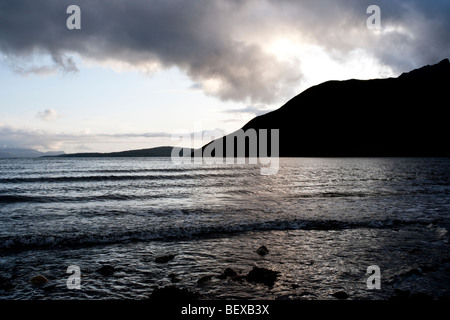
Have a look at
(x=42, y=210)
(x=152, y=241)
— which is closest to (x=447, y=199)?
(x=152, y=241)

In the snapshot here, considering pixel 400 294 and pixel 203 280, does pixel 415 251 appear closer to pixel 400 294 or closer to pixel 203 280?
pixel 400 294

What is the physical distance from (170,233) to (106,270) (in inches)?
193

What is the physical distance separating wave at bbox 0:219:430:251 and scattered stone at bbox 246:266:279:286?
16.6ft

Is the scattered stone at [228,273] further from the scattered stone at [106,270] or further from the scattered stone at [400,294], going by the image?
the scattered stone at [400,294]

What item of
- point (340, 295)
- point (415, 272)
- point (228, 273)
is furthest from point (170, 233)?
point (415, 272)

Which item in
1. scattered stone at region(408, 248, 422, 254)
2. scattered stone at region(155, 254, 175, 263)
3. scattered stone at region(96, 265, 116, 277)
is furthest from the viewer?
scattered stone at region(408, 248, 422, 254)

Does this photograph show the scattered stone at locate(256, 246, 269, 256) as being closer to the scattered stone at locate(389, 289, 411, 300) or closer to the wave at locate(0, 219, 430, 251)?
the wave at locate(0, 219, 430, 251)

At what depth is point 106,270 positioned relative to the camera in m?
8.34

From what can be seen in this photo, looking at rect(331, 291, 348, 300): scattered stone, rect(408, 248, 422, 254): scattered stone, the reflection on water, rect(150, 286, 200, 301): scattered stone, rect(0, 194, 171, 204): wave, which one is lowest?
rect(0, 194, 171, 204): wave

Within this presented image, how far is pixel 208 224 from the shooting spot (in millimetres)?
14695

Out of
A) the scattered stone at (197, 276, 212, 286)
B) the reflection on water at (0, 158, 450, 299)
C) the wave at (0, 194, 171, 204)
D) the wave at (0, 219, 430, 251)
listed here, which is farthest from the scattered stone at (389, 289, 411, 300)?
the wave at (0, 194, 171, 204)

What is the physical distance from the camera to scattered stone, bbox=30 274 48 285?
24.7 feet

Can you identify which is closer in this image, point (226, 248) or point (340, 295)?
point (340, 295)

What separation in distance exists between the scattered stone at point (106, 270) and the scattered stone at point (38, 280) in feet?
4.47
